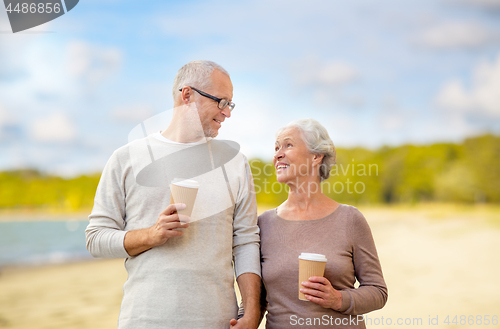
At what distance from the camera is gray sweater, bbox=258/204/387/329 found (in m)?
2.21

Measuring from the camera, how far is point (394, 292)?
399 inches

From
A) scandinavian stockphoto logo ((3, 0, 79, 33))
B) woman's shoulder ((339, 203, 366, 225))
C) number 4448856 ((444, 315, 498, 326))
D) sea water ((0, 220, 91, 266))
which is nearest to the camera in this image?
woman's shoulder ((339, 203, 366, 225))

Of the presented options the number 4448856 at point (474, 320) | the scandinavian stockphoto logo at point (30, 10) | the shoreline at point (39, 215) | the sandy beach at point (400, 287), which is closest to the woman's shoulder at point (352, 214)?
the scandinavian stockphoto logo at point (30, 10)

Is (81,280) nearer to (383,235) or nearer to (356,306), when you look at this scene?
Result: (356,306)

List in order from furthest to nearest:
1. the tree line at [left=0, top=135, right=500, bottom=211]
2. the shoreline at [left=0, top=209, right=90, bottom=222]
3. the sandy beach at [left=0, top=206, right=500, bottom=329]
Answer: the shoreline at [left=0, top=209, right=90, bottom=222] < the tree line at [left=0, top=135, right=500, bottom=211] < the sandy beach at [left=0, top=206, right=500, bottom=329]

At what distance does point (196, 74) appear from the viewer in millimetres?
2221

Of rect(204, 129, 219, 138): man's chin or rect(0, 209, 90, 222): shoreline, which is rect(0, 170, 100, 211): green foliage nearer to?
rect(0, 209, 90, 222): shoreline

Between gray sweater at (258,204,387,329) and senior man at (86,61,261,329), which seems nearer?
senior man at (86,61,261,329)

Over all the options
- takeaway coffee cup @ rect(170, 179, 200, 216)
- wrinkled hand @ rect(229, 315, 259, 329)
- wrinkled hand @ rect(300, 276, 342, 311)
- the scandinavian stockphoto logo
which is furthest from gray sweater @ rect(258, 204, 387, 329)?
the scandinavian stockphoto logo

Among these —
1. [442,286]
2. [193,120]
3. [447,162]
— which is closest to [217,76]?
[193,120]

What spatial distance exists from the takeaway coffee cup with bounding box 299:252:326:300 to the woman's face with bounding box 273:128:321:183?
0.61 meters

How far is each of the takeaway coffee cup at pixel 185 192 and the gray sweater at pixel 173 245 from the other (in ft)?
0.57

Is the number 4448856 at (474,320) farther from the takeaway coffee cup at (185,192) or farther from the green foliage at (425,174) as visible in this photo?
the green foliage at (425,174)

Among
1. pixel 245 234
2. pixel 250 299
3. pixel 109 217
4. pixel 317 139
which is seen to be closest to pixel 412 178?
pixel 317 139
